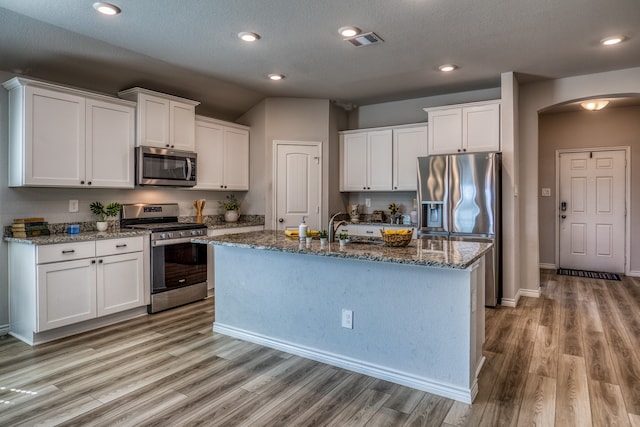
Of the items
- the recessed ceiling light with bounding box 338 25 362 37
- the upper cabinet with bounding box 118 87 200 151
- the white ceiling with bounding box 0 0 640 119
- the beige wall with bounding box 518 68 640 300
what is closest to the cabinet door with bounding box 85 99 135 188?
the upper cabinet with bounding box 118 87 200 151

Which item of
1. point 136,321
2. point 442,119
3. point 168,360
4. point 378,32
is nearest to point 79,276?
point 136,321

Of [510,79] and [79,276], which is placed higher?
[510,79]

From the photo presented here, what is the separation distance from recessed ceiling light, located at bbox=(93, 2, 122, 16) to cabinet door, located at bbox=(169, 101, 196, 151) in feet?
5.00

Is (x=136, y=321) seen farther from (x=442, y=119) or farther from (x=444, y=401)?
(x=442, y=119)

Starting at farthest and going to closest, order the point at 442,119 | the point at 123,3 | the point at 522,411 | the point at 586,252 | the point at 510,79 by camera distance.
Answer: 1. the point at 586,252
2. the point at 442,119
3. the point at 510,79
4. the point at 123,3
5. the point at 522,411

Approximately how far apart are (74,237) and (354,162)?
11.7 ft

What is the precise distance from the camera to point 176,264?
4.16 meters

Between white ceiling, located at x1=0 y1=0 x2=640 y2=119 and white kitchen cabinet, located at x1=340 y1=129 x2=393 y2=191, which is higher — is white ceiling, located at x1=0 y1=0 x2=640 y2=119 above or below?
above

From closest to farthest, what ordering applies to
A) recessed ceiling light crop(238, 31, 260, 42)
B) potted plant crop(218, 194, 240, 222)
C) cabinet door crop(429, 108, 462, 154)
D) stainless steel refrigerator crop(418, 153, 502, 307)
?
recessed ceiling light crop(238, 31, 260, 42) < stainless steel refrigerator crop(418, 153, 502, 307) < cabinet door crop(429, 108, 462, 154) < potted plant crop(218, 194, 240, 222)

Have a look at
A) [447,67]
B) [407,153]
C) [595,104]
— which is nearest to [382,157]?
[407,153]

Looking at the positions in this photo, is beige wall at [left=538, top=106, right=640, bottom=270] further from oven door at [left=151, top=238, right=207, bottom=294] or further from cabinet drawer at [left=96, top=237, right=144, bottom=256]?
cabinet drawer at [left=96, top=237, right=144, bottom=256]

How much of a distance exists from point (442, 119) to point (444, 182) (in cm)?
86

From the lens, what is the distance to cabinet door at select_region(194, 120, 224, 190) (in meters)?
4.75

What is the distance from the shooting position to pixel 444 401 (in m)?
2.27
